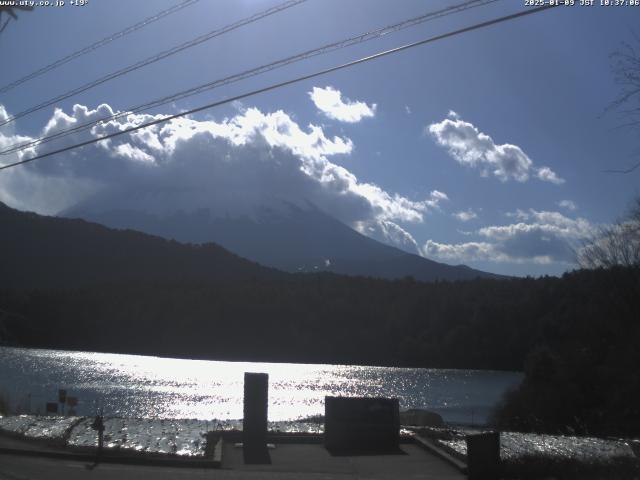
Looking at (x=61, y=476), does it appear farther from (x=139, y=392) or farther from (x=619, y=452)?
(x=139, y=392)

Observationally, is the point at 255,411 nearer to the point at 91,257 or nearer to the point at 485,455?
the point at 485,455

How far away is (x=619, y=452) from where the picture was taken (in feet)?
57.6

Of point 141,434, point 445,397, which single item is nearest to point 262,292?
point 445,397

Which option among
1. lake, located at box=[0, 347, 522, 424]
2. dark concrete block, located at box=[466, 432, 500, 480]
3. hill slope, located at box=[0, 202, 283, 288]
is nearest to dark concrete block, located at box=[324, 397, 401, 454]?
dark concrete block, located at box=[466, 432, 500, 480]

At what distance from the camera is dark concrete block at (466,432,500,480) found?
49.0ft

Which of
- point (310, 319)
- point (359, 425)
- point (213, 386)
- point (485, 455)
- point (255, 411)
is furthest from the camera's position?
point (310, 319)

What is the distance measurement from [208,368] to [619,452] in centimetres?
8869

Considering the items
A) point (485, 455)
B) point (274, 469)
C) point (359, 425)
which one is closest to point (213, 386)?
point (359, 425)

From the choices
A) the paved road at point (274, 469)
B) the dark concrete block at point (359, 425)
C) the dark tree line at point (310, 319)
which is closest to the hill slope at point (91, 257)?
the dark tree line at point (310, 319)

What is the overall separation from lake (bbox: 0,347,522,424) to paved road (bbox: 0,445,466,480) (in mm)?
24539

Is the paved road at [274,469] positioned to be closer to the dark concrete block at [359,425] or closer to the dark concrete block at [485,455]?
the dark concrete block at [485,455]

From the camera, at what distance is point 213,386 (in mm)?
76000

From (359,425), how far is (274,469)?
3351 millimetres

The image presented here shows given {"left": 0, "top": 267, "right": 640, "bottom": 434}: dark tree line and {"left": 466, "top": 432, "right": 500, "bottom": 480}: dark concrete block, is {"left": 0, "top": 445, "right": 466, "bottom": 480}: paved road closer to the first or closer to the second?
{"left": 466, "top": 432, "right": 500, "bottom": 480}: dark concrete block
